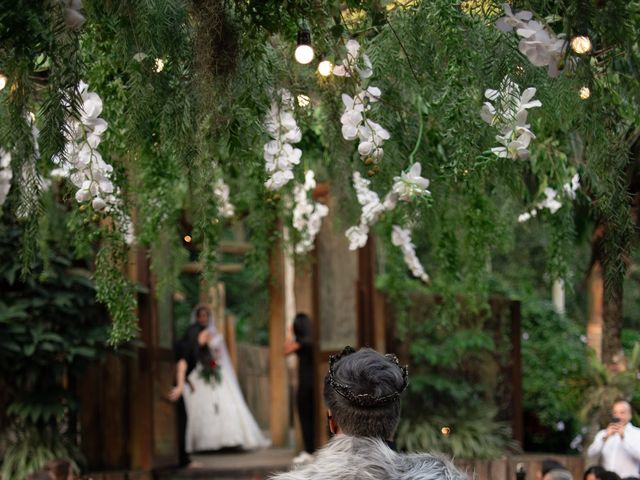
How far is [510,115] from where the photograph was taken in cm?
520

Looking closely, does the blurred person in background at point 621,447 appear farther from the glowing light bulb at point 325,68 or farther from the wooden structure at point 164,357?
the glowing light bulb at point 325,68

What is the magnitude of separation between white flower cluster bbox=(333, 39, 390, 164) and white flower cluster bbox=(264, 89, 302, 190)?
0.28 meters

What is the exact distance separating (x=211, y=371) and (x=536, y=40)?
8.95 metres

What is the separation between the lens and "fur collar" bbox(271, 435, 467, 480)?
10.8 feet

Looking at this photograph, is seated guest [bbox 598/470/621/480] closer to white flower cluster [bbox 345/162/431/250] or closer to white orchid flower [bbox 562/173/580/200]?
white orchid flower [bbox 562/173/580/200]

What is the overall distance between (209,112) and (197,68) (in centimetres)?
18

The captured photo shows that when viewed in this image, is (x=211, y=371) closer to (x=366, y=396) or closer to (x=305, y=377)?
(x=305, y=377)

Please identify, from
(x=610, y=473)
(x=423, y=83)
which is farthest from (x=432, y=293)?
(x=423, y=83)

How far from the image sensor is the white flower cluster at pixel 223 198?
846cm

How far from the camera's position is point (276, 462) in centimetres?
1239

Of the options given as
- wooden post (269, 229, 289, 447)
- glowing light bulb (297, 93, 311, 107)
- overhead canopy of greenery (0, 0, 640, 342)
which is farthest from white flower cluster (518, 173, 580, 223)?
wooden post (269, 229, 289, 447)

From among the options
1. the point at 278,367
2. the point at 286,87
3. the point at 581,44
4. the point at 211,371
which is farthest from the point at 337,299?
the point at 581,44

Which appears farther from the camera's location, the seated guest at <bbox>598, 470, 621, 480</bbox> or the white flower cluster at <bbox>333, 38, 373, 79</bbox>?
the seated guest at <bbox>598, 470, 621, 480</bbox>

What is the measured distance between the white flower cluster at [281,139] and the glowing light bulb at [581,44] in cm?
159
